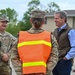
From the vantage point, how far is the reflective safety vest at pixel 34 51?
426cm

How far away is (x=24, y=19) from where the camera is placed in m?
66.1

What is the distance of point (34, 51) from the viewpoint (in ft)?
14.0

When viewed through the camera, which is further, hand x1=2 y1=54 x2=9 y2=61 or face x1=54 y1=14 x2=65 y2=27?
face x1=54 y1=14 x2=65 y2=27

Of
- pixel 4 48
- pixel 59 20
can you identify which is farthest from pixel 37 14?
pixel 4 48

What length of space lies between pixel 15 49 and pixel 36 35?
357 mm

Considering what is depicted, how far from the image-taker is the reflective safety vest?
4262 millimetres

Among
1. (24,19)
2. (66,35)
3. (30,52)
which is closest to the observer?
(30,52)

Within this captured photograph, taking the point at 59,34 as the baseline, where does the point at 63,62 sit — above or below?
below

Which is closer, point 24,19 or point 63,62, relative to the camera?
point 63,62

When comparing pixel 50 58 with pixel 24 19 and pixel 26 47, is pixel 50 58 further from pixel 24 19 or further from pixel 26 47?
pixel 24 19

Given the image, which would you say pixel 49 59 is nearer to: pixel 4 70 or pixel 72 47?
pixel 72 47

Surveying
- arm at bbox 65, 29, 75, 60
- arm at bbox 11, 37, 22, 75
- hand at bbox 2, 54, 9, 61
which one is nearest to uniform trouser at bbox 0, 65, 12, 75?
hand at bbox 2, 54, 9, 61

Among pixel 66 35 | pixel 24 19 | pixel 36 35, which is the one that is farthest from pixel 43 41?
pixel 24 19

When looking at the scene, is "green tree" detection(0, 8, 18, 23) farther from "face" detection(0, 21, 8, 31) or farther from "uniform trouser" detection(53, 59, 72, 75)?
"uniform trouser" detection(53, 59, 72, 75)
